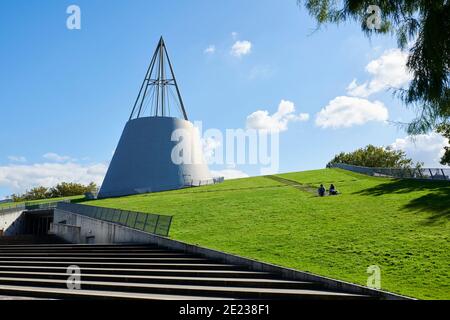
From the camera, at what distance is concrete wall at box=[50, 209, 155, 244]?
17.6 metres

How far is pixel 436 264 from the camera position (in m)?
9.88

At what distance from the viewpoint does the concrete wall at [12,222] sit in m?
34.1

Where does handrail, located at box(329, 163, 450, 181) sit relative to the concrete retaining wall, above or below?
above

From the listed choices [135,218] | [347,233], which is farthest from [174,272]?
[135,218]

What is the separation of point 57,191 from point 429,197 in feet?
234

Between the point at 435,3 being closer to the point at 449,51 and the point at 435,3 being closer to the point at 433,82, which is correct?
the point at 449,51

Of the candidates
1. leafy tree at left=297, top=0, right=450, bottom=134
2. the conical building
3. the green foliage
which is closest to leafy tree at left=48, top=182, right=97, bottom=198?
the green foliage

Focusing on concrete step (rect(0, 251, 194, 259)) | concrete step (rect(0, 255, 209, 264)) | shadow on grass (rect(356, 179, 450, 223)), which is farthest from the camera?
shadow on grass (rect(356, 179, 450, 223))

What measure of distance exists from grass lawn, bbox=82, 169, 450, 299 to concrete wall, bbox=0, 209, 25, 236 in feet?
55.6

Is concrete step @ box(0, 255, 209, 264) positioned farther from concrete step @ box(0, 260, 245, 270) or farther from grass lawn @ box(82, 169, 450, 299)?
grass lawn @ box(82, 169, 450, 299)

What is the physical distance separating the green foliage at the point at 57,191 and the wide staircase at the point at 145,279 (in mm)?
65435

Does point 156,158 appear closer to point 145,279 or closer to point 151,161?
point 151,161
